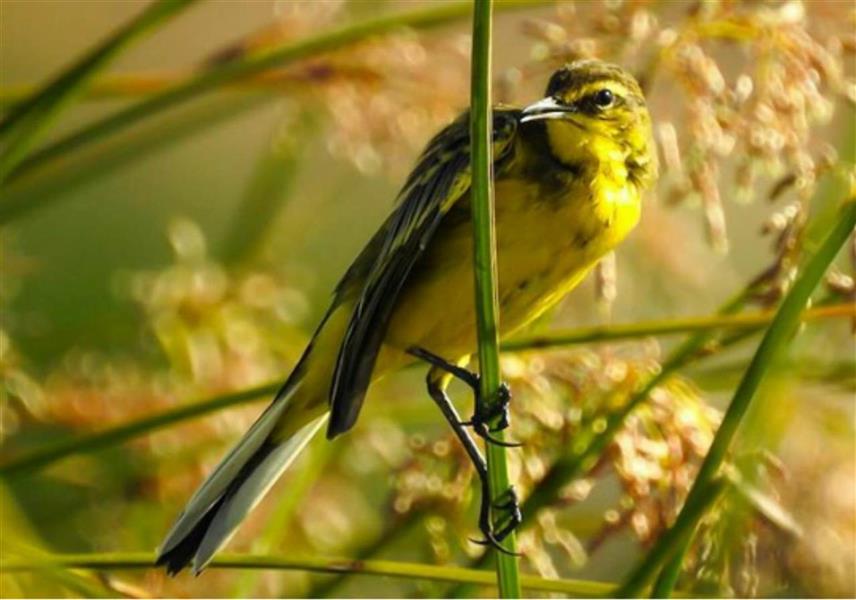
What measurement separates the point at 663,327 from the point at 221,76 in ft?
1.95

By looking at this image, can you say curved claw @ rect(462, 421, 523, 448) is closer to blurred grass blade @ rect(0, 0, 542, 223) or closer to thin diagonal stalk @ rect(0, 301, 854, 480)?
thin diagonal stalk @ rect(0, 301, 854, 480)

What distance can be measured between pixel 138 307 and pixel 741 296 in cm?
97

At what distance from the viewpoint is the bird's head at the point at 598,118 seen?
6.99 feet

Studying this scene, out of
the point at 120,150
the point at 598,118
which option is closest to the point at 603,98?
the point at 598,118

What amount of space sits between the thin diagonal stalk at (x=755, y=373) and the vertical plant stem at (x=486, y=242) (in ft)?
0.47

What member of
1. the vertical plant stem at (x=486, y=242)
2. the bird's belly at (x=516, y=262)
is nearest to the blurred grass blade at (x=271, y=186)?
the bird's belly at (x=516, y=262)

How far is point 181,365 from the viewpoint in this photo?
2.36 meters

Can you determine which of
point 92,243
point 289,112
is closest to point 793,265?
point 289,112

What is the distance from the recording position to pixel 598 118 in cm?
219

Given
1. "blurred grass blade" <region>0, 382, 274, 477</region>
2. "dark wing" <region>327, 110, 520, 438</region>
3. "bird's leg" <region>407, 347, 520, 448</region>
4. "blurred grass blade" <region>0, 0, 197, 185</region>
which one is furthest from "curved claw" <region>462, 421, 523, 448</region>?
"blurred grass blade" <region>0, 0, 197, 185</region>

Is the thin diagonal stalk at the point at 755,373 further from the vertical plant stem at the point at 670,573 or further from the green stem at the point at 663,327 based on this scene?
the green stem at the point at 663,327

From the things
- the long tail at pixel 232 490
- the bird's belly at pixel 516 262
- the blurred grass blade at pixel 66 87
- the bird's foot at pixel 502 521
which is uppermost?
the blurred grass blade at pixel 66 87

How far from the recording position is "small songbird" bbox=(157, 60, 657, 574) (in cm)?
197

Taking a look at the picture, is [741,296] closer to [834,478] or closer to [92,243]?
[834,478]
